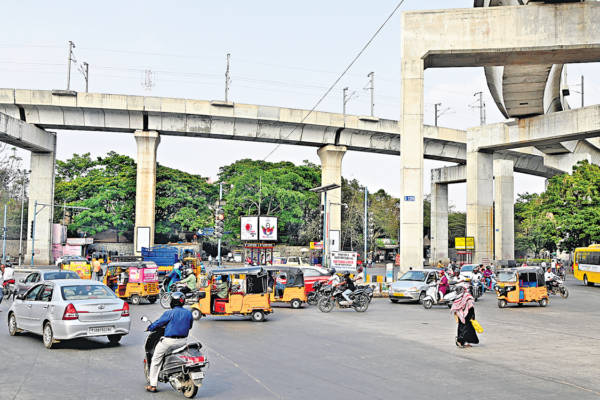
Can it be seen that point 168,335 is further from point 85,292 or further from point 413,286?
point 413,286

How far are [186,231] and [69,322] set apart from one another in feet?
201

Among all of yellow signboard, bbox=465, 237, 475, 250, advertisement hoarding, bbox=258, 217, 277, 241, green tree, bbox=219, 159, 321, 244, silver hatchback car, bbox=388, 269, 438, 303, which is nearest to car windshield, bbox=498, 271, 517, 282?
silver hatchback car, bbox=388, 269, 438, 303

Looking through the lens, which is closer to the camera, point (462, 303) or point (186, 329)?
point (186, 329)

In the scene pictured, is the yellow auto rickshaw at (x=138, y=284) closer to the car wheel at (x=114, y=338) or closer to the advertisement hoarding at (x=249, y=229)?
the car wheel at (x=114, y=338)

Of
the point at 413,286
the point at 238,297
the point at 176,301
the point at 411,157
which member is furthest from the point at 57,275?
the point at 411,157

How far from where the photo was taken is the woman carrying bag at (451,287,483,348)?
1276cm

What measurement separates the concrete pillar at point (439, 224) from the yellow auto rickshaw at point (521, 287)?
3923cm

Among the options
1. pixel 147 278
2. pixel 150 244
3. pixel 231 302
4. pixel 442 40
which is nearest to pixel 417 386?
pixel 231 302

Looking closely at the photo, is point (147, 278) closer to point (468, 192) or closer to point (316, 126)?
point (316, 126)

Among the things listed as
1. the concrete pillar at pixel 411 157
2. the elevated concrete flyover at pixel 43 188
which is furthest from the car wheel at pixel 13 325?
the elevated concrete flyover at pixel 43 188

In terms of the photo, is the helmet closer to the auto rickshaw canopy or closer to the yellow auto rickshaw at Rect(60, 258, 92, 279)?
the auto rickshaw canopy

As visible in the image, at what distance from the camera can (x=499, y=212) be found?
186 ft

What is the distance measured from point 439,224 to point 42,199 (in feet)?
136

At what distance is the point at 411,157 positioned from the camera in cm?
3073
